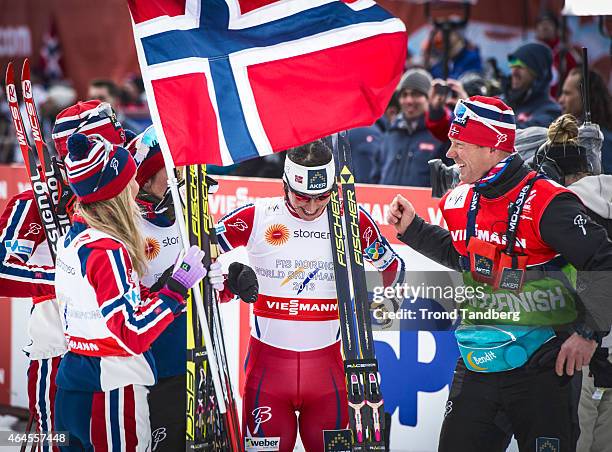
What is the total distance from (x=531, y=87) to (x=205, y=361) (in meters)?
4.36

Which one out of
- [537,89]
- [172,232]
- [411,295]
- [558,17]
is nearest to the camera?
[172,232]

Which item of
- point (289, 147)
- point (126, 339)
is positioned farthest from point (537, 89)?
point (126, 339)

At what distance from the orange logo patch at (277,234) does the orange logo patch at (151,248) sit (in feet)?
1.90

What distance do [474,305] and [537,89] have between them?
3.57m

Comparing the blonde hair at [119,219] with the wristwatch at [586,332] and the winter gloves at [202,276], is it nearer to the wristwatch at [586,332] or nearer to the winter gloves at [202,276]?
the winter gloves at [202,276]

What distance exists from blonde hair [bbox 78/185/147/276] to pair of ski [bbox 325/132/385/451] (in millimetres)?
1173

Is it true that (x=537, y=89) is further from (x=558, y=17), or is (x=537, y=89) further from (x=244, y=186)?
(x=558, y=17)

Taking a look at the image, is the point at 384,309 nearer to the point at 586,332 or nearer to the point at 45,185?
the point at 586,332

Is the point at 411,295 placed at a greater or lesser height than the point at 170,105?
lesser

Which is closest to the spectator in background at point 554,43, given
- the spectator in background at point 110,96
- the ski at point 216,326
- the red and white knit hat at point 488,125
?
the spectator in background at point 110,96

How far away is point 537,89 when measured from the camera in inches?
316

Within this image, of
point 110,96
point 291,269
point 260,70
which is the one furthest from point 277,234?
point 110,96

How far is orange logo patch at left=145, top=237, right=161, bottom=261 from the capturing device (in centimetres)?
526

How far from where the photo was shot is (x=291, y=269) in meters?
5.26
